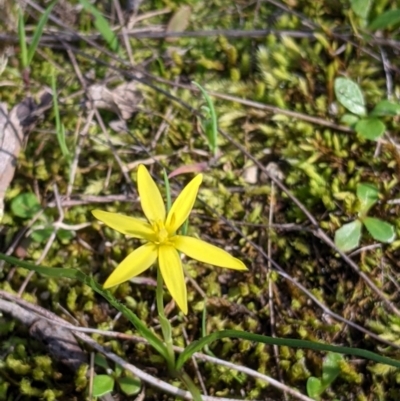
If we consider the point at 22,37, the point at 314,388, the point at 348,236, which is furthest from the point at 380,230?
the point at 22,37

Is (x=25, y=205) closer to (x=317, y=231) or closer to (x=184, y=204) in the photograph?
(x=184, y=204)

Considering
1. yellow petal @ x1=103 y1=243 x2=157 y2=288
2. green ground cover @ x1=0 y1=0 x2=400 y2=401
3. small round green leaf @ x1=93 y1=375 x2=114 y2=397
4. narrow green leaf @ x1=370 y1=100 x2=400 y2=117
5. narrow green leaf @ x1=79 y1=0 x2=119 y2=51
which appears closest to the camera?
yellow petal @ x1=103 y1=243 x2=157 y2=288

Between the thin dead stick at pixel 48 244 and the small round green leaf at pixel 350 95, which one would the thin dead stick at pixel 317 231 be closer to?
the small round green leaf at pixel 350 95

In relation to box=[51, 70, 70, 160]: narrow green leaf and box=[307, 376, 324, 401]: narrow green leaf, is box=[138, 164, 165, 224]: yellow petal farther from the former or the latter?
box=[307, 376, 324, 401]: narrow green leaf

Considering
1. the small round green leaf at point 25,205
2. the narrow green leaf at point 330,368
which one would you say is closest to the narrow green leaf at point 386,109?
the narrow green leaf at point 330,368

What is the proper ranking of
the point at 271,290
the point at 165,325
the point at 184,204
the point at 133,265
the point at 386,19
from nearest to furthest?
the point at 133,265
the point at 184,204
the point at 165,325
the point at 271,290
the point at 386,19

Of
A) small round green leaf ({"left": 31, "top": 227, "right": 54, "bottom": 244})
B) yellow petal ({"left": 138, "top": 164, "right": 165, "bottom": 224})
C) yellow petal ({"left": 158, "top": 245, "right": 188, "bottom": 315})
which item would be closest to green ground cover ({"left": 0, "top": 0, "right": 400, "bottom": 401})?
small round green leaf ({"left": 31, "top": 227, "right": 54, "bottom": 244})
